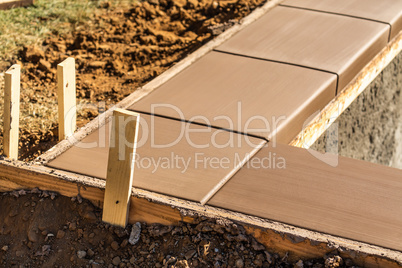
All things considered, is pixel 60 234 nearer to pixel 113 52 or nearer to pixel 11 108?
pixel 11 108

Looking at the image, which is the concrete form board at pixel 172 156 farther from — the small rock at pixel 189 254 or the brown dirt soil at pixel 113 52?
the brown dirt soil at pixel 113 52

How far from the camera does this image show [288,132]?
142 inches

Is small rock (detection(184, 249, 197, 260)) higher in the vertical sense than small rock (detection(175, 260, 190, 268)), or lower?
higher

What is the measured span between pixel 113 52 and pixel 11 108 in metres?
2.14

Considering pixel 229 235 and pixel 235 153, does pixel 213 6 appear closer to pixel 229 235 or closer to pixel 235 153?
pixel 235 153

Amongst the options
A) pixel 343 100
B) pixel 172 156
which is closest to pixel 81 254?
pixel 172 156

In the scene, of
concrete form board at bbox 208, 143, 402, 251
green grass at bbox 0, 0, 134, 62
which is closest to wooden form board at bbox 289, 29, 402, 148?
concrete form board at bbox 208, 143, 402, 251

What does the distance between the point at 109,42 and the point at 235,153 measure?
2399 millimetres

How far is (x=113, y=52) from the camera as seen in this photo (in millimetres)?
5137

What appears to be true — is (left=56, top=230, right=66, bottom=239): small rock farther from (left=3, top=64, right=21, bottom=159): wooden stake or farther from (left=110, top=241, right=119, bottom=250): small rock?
(left=3, top=64, right=21, bottom=159): wooden stake

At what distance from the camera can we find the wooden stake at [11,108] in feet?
9.96

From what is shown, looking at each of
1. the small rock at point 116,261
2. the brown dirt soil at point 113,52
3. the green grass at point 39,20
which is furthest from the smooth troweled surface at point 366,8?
the small rock at point 116,261

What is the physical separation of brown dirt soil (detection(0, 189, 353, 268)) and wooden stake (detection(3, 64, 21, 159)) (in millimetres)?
252

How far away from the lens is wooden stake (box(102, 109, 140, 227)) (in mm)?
2643
